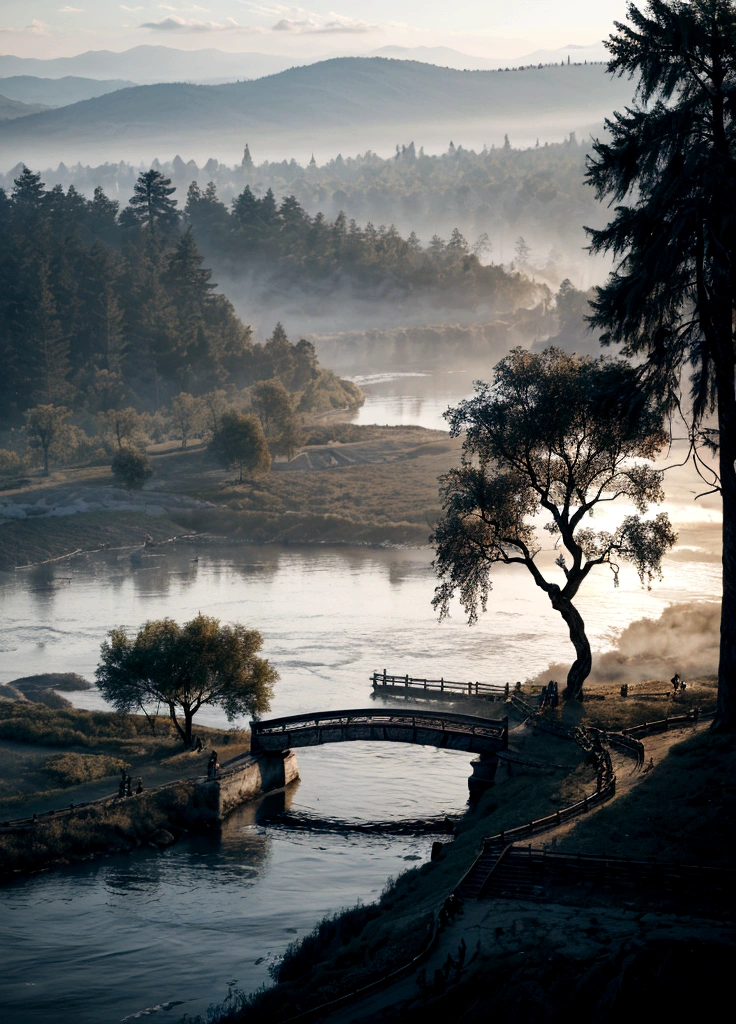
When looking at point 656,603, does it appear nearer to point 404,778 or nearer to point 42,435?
point 404,778

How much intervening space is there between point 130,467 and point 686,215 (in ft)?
301

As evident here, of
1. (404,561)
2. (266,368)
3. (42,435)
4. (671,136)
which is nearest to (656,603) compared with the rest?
(404,561)

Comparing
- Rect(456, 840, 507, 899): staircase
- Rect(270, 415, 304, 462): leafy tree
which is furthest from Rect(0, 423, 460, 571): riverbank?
Rect(456, 840, 507, 899): staircase

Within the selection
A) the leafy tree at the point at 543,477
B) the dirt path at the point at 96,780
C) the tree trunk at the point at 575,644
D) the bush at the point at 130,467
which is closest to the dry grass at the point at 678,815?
the leafy tree at the point at 543,477

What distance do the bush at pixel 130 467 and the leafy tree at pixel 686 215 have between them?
290ft

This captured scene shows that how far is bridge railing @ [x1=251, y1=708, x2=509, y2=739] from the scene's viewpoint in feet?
153

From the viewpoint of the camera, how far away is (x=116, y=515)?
113000 mm

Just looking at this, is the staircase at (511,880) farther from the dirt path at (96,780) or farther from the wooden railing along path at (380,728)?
the dirt path at (96,780)

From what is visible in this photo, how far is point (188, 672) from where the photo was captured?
175ft

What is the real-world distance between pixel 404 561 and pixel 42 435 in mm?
48236

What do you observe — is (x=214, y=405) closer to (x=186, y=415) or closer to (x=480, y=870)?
(x=186, y=415)

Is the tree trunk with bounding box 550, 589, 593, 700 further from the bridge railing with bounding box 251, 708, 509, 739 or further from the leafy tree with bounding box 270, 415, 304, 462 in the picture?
the leafy tree with bounding box 270, 415, 304, 462

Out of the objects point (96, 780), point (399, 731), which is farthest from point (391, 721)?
point (96, 780)

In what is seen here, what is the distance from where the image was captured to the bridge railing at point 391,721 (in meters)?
46.6
